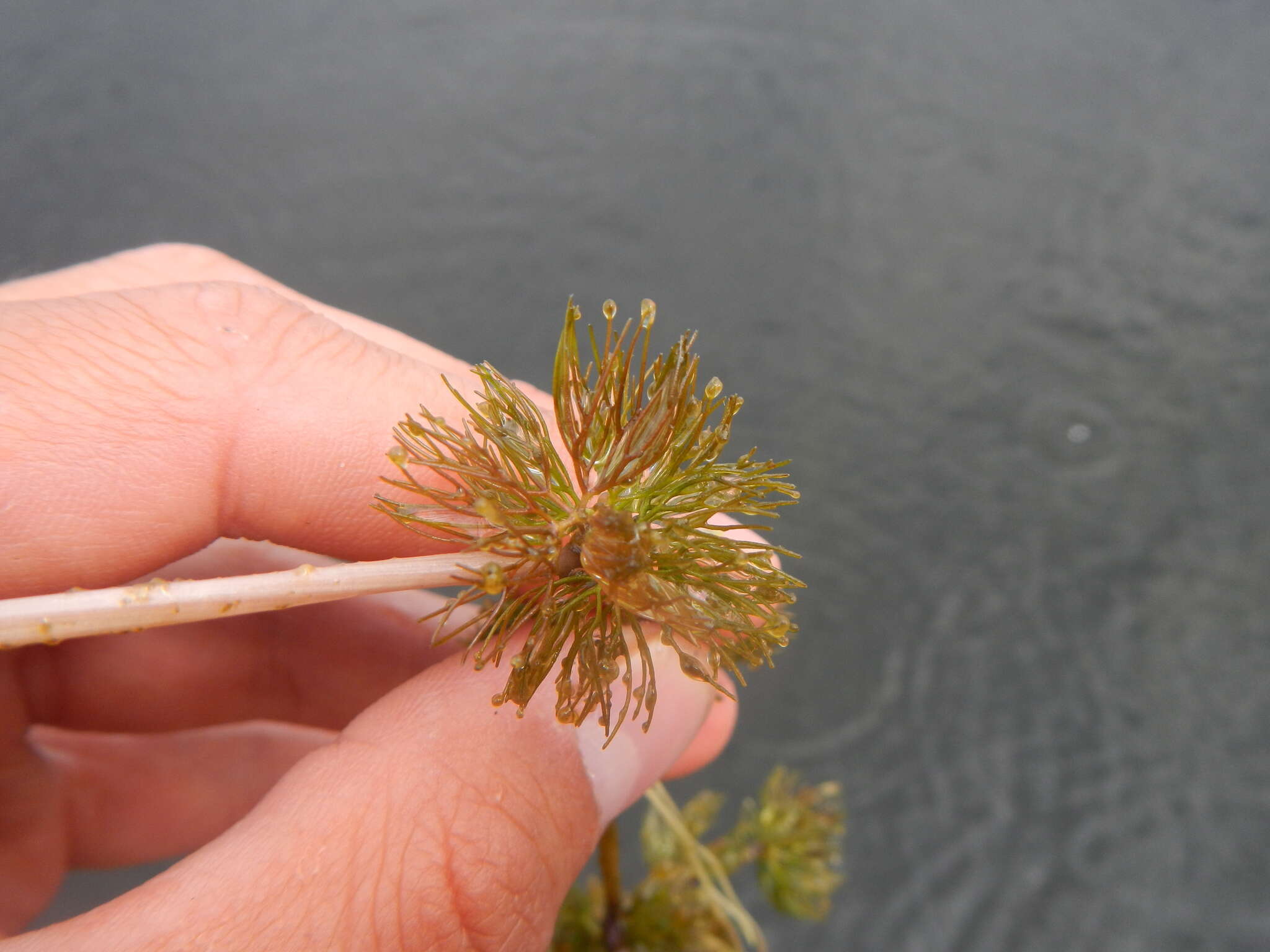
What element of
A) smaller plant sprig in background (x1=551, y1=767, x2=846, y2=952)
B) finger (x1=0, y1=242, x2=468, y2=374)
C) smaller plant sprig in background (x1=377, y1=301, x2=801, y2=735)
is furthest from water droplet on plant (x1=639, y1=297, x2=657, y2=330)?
smaller plant sprig in background (x1=551, y1=767, x2=846, y2=952)

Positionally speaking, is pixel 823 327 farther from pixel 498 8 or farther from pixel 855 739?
pixel 498 8

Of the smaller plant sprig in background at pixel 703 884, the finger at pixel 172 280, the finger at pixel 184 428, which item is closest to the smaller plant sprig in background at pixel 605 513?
the finger at pixel 184 428

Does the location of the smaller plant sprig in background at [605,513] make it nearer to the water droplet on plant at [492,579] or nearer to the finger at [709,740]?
the water droplet on plant at [492,579]

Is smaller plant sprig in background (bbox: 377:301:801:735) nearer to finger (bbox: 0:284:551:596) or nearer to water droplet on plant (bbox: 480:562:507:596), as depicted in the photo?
water droplet on plant (bbox: 480:562:507:596)

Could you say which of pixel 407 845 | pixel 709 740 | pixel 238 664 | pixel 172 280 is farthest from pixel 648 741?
pixel 172 280

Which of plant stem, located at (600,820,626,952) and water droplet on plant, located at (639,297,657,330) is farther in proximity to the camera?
plant stem, located at (600,820,626,952)

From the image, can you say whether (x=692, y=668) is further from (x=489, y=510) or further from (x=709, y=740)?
(x=709, y=740)

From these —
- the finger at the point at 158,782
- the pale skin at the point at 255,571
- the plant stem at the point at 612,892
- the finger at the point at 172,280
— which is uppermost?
the finger at the point at 172,280
